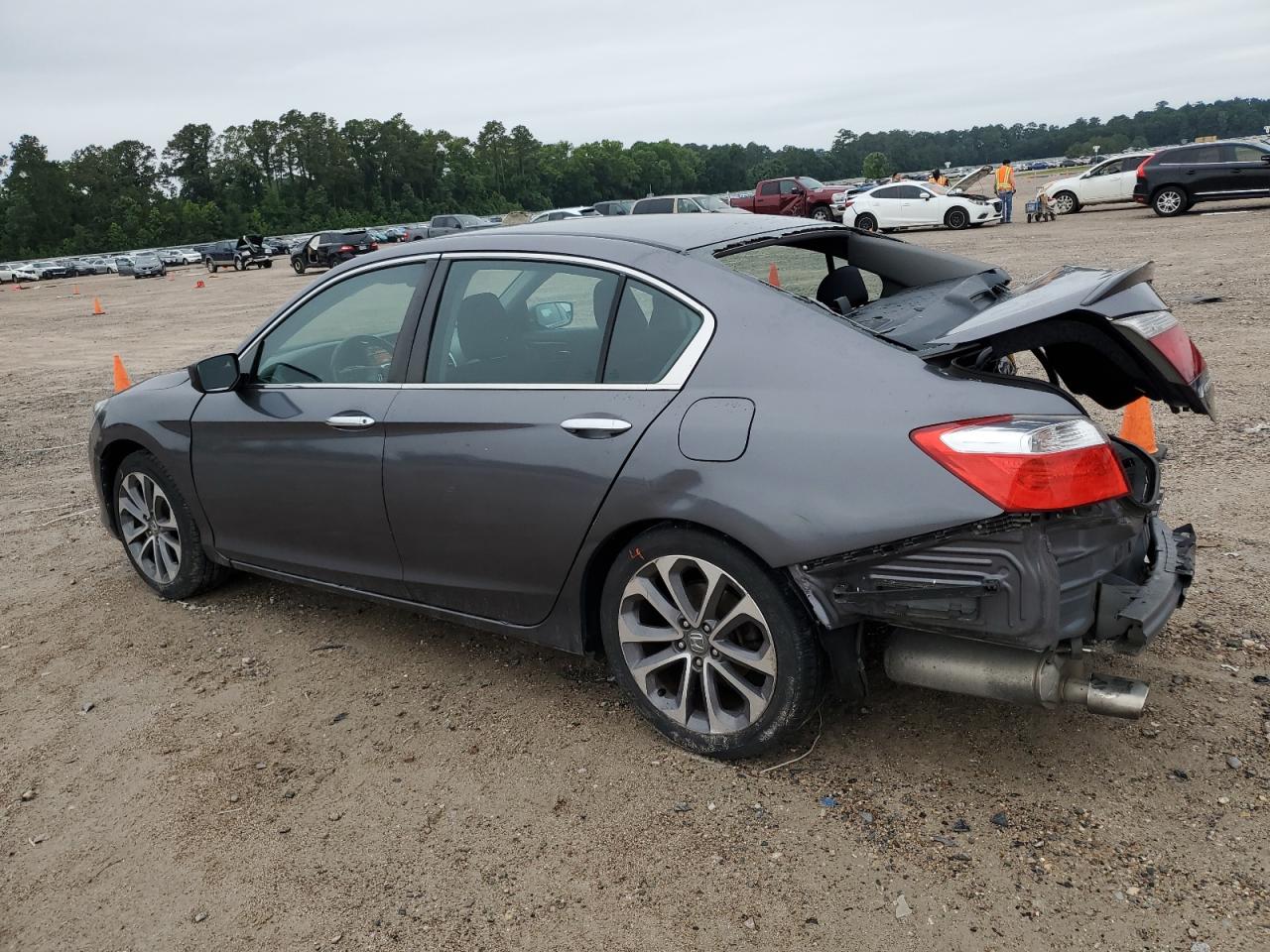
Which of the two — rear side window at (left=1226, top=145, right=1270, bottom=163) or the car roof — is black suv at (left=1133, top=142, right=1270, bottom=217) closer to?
rear side window at (left=1226, top=145, right=1270, bottom=163)

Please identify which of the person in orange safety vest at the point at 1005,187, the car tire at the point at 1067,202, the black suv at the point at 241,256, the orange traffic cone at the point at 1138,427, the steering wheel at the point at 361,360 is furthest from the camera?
the black suv at the point at 241,256

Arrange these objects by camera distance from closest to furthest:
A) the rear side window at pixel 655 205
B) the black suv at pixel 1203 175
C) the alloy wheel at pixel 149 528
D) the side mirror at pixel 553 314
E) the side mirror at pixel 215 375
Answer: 1. the side mirror at pixel 553 314
2. the side mirror at pixel 215 375
3. the alloy wheel at pixel 149 528
4. the black suv at pixel 1203 175
5. the rear side window at pixel 655 205

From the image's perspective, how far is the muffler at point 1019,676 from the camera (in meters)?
2.88

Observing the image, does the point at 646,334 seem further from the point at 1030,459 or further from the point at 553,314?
the point at 1030,459

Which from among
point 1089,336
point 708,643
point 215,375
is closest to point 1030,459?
point 1089,336

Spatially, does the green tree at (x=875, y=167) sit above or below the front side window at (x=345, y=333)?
below

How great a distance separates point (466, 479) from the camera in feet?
11.9

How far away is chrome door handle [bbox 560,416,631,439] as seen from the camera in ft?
10.7

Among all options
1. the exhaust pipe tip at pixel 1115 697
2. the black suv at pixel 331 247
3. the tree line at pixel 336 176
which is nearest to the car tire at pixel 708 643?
the exhaust pipe tip at pixel 1115 697

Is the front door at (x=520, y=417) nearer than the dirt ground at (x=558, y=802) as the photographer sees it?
A: No

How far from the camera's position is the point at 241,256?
53062 millimetres

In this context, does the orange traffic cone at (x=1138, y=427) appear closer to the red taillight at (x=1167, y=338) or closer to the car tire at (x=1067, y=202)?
the red taillight at (x=1167, y=338)

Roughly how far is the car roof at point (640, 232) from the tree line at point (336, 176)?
123m

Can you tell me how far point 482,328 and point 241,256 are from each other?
53847 mm
